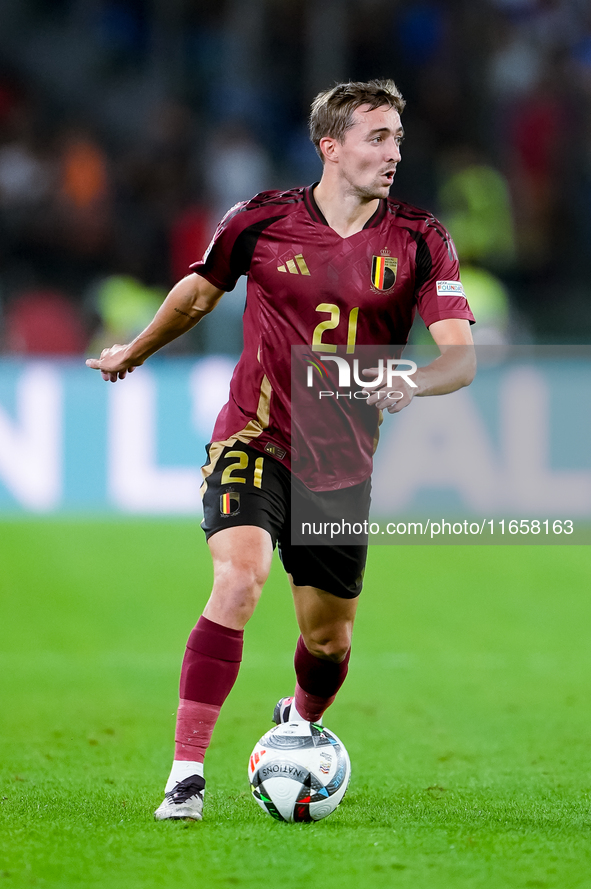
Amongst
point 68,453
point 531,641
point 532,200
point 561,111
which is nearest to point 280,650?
point 531,641

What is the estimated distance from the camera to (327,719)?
19.7 ft

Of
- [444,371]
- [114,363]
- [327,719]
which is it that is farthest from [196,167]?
[444,371]

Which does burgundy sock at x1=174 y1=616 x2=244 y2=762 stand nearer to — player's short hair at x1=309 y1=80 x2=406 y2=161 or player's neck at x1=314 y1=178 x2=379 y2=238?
player's neck at x1=314 y1=178 x2=379 y2=238

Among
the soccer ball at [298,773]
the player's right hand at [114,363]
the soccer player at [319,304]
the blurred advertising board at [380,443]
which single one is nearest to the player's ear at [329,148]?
the soccer player at [319,304]

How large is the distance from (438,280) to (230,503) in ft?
3.41

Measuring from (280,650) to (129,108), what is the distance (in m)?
9.01

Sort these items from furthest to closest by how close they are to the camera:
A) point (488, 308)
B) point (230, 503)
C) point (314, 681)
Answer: point (488, 308) → point (314, 681) → point (230, 503)

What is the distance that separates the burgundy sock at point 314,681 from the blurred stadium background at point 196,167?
615 cm

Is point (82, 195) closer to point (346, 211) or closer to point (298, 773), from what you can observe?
point (346, 211)

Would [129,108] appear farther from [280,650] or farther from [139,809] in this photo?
[139,809]

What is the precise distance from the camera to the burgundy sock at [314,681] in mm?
4641

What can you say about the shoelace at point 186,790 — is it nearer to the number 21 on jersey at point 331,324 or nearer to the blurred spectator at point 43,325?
the number 21 on jersey at point 331,324

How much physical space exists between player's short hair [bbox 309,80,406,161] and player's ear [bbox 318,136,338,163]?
0.01 meters

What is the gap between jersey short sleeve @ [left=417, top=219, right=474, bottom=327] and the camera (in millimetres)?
4200
